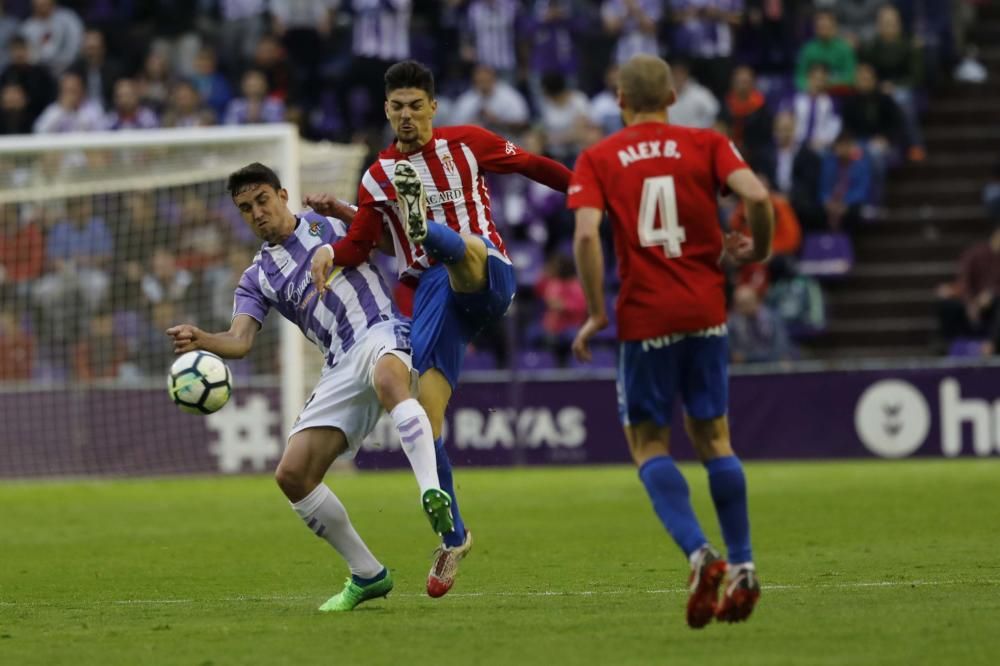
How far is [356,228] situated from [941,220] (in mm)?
14944

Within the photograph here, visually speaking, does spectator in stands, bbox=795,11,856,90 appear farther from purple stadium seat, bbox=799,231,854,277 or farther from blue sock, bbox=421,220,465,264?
blue sock, bbox=421,220,465,264

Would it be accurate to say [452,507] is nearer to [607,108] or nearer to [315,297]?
[315,297]

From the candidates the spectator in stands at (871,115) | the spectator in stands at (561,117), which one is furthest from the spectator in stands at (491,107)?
the spectator in stands at (871,115)

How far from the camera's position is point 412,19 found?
76.9 feet

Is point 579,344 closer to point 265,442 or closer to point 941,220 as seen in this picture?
point 265,442

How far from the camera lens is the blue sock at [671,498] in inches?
282

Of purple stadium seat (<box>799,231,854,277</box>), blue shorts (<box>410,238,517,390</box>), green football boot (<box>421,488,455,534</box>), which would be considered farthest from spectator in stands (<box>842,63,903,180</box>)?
green football boot (<box>421,488,455,534</box>)

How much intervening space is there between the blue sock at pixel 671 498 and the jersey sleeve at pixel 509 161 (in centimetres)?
220

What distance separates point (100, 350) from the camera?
19.6m

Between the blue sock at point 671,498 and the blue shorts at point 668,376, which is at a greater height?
the blue shorts at point 668,376

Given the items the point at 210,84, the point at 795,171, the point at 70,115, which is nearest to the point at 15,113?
the point at 70,115

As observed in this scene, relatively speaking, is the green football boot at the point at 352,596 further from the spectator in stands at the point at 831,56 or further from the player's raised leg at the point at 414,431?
the spectator in stands at the point at 831,56

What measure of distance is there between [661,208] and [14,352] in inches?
531

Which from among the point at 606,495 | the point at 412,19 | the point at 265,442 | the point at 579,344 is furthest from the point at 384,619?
the point at 412,19
